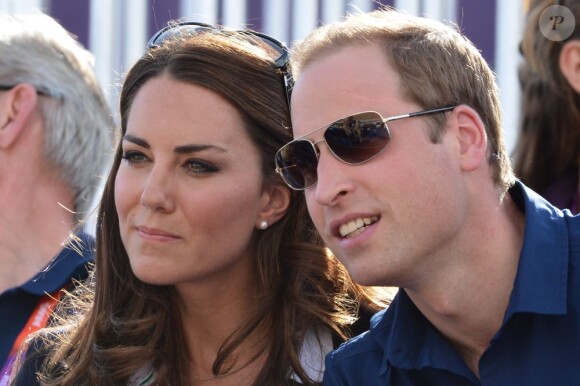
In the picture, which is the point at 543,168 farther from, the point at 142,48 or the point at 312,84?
the point at 142,48

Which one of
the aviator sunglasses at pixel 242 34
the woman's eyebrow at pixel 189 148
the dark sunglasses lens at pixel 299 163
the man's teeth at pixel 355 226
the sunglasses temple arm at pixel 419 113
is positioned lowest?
the woman's eyebrow at pixel 189 148

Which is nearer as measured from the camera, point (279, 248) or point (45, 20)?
point (279, 248)

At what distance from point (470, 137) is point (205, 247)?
2.89ft

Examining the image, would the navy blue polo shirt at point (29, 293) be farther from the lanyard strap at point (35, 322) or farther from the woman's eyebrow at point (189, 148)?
the woman's eyebrow at point (189, 148)

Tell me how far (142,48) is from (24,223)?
2.82ft

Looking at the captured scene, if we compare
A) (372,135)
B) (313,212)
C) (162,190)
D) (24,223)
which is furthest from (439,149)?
(24,223)

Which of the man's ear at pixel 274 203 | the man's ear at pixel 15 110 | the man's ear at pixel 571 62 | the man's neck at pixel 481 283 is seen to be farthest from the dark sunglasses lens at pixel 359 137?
the man's ear at pixel 15 110

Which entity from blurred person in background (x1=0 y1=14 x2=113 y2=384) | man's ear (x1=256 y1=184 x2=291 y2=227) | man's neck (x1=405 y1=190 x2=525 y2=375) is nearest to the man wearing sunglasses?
man's neck (x1=405 y1=190 x2=525 y2=375)

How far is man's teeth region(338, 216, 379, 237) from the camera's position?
2.44 m

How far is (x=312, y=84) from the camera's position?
8.47 ft

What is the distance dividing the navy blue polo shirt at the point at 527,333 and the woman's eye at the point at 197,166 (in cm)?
72

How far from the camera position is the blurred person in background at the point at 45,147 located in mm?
3855

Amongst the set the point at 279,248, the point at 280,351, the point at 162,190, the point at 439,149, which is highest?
the point at 439,149

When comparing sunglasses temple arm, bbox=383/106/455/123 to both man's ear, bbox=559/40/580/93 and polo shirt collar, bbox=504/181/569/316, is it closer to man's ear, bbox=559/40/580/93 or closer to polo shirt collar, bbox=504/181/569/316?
polo shirt collar, bbox=504/181/569/316
